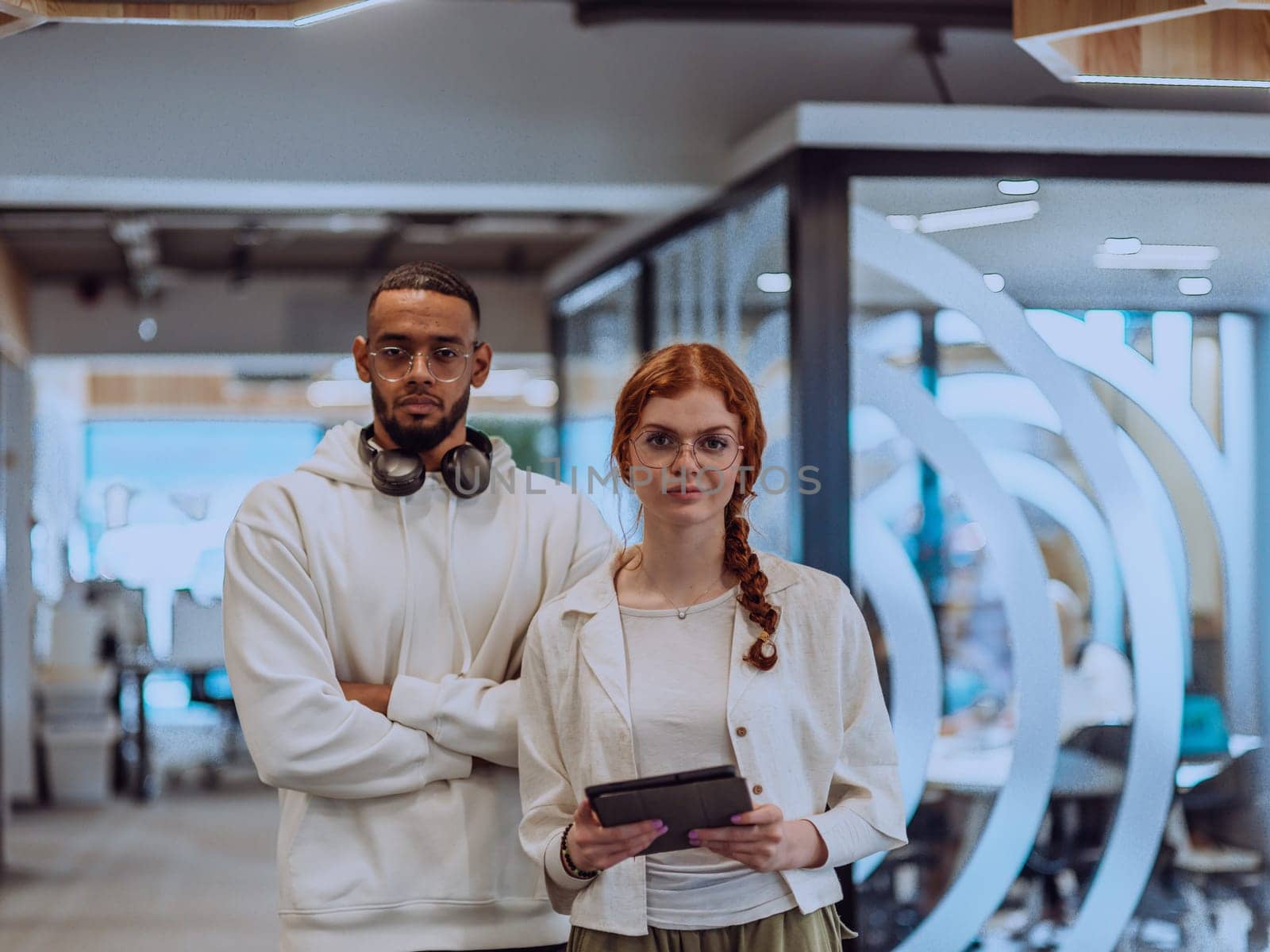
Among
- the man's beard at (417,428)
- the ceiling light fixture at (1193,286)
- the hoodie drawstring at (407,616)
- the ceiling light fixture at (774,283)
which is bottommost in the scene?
the hoodie drawstring at (407,616)

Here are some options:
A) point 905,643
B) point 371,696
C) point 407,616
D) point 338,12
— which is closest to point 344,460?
point 407,616

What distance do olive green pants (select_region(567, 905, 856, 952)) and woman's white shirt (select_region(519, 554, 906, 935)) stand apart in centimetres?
2

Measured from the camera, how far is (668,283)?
18.0ft

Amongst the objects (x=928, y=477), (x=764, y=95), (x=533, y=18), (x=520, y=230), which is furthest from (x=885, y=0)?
(x=520, y=230)

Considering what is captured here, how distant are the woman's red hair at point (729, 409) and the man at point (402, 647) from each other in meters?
0.32

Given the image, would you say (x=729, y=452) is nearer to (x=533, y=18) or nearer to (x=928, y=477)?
(x=928, y=477)

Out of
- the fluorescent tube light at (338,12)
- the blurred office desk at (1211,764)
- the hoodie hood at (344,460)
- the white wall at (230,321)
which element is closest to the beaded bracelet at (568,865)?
the hoodie hood at (344,460)

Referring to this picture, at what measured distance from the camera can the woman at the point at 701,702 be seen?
183 centimetres

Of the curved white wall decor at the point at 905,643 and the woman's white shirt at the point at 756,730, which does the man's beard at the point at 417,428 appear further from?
the curved white wall decor at the point at 905,643

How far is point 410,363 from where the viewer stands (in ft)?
6.91

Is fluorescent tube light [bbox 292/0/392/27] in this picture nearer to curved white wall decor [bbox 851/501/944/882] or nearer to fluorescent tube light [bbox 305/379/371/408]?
curved white wall decor [bbox 851/501/944/882]

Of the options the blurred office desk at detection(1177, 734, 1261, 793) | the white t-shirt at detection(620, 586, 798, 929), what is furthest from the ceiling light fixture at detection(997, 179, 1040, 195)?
the white t-shirt at detection(620, 586, 798, 929)

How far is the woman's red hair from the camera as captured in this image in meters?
1.87

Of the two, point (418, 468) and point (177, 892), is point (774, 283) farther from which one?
point (177, 892)
